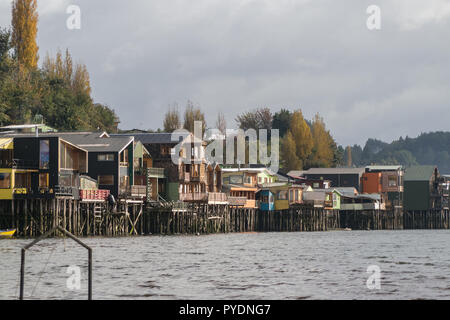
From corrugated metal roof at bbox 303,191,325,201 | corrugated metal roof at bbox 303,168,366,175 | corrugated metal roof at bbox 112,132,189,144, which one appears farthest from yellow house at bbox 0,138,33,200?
corrugated metal roof at bbox 303,168,366,175

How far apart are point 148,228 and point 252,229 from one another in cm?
3088

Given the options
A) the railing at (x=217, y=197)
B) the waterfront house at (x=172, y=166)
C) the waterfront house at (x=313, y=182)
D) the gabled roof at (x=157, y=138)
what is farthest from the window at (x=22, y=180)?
the waterfront house at (x=313, y=182)

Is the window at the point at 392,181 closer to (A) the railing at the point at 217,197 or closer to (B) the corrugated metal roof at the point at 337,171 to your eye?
(B) the corrugated metal roof at the point at 337,171

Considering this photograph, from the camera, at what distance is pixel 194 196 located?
103m

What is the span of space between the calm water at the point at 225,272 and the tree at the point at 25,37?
2488 inches

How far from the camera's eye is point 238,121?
191625 mm

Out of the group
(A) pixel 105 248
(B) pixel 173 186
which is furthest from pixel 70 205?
(B) pixel 173 186

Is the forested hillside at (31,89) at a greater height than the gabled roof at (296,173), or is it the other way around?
the forested hillside at (31,89)

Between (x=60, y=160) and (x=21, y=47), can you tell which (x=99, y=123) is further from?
(x=60, y=160)

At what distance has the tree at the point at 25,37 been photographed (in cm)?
12650

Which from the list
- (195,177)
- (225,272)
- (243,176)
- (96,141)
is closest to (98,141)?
(96,141)

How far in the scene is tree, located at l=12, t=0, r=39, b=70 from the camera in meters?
126

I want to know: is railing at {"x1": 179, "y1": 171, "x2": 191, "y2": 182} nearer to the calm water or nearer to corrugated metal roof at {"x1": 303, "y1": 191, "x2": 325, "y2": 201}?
the calm water

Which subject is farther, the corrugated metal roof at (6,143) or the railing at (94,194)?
the railing at (94,194)
